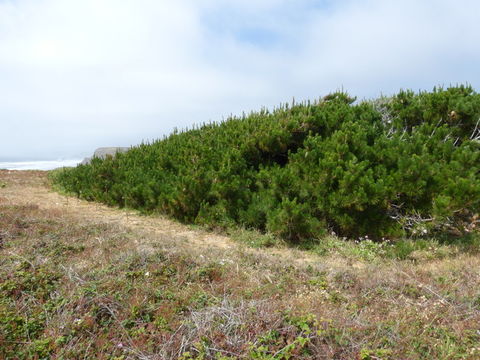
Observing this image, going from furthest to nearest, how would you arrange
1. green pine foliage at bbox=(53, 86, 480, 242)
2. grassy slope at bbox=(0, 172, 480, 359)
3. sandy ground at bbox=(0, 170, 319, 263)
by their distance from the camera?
green pine foliage at bbox=(53, 86, 480, 242) < sandy ground at bbox=(0, 170, 319, 263) < grassy slope at bbox=(0, 172, 480, 359)

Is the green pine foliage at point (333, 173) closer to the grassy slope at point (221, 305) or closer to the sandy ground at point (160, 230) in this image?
the sandy ground at point (160, 230)

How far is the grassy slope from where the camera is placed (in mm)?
2336

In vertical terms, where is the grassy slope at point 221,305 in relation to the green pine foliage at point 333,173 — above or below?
below

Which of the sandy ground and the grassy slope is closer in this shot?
the grassy slope

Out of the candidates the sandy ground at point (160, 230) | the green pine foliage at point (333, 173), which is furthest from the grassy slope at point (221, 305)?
the green pine foliage at point (333, 173)

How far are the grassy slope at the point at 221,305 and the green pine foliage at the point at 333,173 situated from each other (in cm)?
104

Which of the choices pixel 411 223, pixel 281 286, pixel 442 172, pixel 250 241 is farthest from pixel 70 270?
pixel 442 172

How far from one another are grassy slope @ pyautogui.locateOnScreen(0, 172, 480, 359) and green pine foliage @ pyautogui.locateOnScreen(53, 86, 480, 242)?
104 cm

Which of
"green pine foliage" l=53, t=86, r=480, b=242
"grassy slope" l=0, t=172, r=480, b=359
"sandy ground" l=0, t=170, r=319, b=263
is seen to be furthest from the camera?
"green pine foliage" l=53, t=86, r=480, b=242

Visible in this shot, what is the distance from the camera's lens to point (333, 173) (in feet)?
17.8

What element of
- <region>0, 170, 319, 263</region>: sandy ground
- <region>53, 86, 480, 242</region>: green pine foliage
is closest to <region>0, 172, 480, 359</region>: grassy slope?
<region>0, 170, 319, 263</region>: sandy ground

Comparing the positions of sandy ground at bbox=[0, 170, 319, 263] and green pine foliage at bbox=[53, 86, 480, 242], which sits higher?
green pine foliage at bbox=[53, 86, 480, 242]

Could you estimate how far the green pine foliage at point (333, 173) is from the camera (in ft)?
16.9

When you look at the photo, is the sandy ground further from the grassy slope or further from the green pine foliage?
the grassy slope
